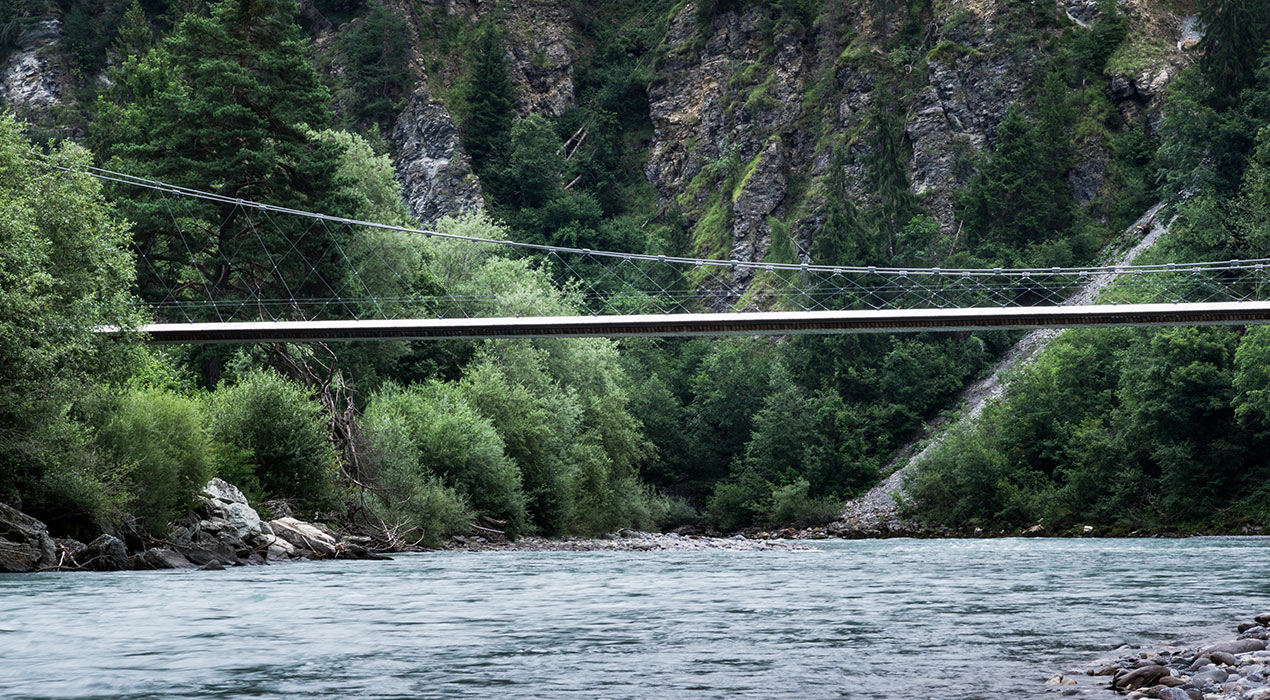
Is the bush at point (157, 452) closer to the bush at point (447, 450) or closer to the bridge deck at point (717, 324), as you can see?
the bridge deck at point (717, 324)

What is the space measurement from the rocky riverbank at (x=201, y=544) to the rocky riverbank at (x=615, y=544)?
3460mm

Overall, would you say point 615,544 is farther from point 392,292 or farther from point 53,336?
point 53,336

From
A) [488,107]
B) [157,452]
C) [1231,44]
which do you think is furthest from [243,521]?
[488,107]

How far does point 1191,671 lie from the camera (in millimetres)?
8078

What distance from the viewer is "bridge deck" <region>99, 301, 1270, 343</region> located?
25.0m

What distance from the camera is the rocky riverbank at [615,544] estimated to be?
2628cm

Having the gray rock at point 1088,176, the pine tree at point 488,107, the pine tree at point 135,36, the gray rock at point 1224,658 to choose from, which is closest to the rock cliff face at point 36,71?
the pine tree at point 135,36

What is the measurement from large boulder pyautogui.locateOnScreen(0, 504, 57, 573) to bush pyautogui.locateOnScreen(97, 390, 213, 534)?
1.50 metres

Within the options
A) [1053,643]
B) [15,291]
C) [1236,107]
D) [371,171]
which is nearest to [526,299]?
[371,171]

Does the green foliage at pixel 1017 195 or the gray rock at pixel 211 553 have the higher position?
the green foliage at pixel 1017 195

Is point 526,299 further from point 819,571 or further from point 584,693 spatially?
point 584,693

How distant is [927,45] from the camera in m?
72.6

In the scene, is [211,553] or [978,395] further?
[978,395]

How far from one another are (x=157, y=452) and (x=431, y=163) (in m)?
59.1
